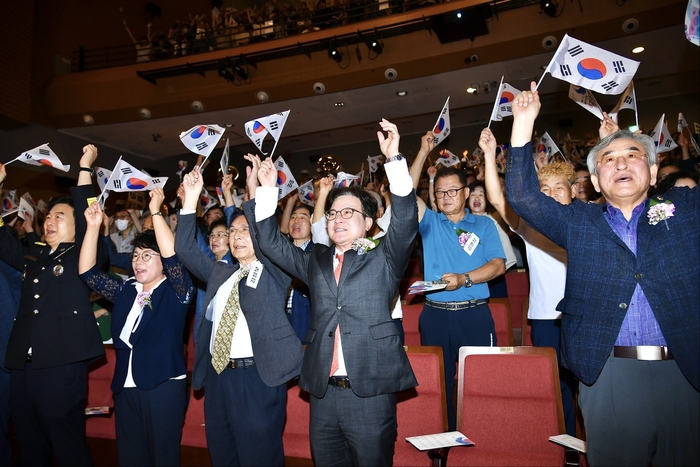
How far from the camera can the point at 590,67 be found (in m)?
2.26

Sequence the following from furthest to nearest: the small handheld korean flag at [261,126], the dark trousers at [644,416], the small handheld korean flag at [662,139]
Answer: the small handheld korean flag at [662,139] → the small handheld korean flag at [261,126] → the dark trousers at [644,416]

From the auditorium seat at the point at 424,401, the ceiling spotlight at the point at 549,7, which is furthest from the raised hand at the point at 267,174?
the ceiling spotlight at the point at 549,7

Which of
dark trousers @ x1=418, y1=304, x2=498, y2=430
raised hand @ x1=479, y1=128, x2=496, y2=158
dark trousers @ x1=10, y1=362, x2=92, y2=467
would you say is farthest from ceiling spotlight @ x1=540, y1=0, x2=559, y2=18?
dark trousers @ x1=10, y1=362, x2=92, y2=467

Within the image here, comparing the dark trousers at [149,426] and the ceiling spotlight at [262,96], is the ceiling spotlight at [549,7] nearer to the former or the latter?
the ceiling spotlight at [262,96]

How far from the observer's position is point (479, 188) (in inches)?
156

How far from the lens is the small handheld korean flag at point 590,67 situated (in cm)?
223

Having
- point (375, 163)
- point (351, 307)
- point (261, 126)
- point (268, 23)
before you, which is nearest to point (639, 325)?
point (351, 307)

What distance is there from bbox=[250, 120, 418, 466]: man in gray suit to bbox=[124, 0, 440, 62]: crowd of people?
6.96 meters

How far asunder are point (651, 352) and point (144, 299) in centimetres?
227

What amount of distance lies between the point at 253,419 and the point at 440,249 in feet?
4.88

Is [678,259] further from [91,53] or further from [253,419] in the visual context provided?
[91,53]

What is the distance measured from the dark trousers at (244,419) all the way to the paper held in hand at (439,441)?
630mm

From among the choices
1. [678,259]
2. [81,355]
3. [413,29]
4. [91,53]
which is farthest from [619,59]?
[91,53]

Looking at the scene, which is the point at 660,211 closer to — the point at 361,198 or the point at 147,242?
the point at 361,198
